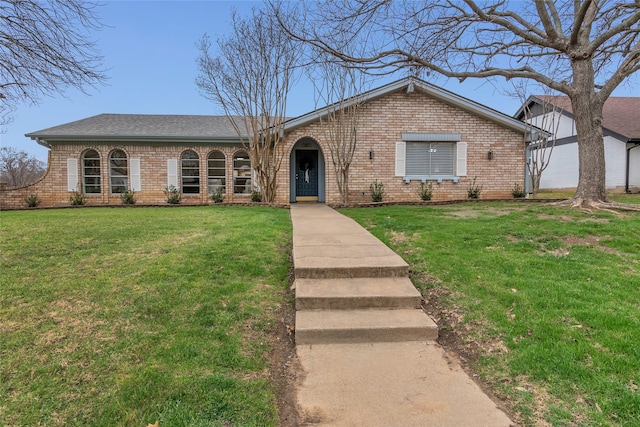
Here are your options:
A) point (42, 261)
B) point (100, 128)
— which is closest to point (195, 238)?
point (42, 261)

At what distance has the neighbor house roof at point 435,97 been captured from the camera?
12586mm

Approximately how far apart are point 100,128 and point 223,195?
5531 millimetres

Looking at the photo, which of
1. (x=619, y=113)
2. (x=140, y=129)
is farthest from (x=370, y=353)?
(x=619, y=113)

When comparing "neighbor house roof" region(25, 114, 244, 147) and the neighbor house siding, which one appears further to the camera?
the neighbor house siding

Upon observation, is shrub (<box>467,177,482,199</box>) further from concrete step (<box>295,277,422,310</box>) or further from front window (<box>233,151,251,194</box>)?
concrete step (<box>295,277,422,310</box>)

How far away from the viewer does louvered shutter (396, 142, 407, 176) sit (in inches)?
529

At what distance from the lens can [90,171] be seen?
46.5 ft

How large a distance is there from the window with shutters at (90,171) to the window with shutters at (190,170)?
3.24m

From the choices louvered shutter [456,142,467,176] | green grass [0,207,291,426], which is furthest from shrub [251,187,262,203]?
green grass [0,207,291,426]

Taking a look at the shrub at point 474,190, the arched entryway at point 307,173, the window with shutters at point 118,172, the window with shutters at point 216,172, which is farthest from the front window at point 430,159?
the window with shutters at point 118,172

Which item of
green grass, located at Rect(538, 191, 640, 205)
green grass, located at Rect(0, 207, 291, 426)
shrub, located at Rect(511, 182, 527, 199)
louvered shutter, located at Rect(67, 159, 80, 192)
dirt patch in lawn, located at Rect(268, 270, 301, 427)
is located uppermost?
louvered shutter, located at Rect(67, 159, 80, 192)

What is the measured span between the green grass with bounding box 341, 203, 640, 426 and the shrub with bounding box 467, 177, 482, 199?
22.4 feet

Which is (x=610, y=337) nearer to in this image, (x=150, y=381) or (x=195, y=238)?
(x=150, y=381)

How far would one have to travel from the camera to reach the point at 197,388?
8.22ft
